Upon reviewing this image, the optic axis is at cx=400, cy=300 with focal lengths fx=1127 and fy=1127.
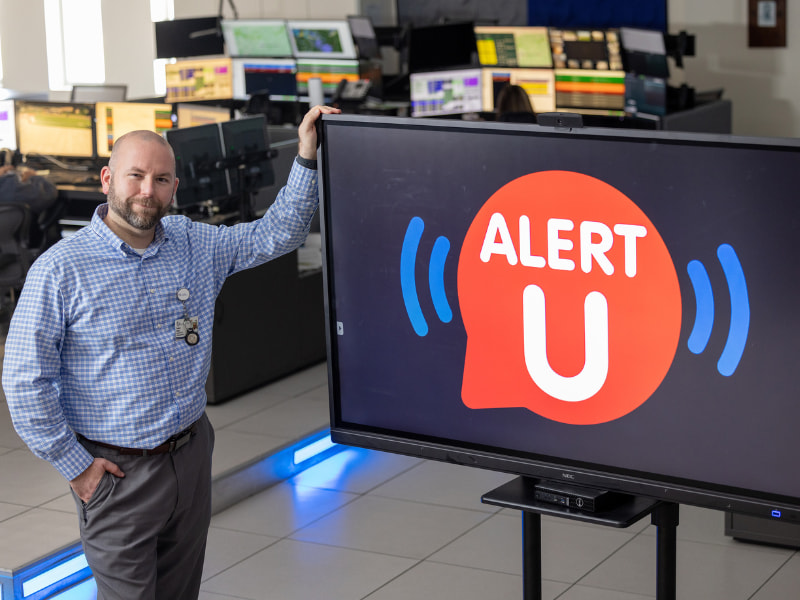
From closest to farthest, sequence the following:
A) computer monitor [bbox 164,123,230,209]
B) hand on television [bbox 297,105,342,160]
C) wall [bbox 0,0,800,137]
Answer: hand on television [bbox 297,105,342,160]
computer monitor [bbox 164,123,230,209]
wall [bbox 0,0,800,137]

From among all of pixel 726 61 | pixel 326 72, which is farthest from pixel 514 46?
pixel 726 61

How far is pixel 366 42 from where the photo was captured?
9.28 meters

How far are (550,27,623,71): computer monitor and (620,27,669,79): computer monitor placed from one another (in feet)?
0.24

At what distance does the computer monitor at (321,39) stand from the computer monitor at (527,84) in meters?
1.09

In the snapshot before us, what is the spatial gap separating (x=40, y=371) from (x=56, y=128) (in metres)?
5.22

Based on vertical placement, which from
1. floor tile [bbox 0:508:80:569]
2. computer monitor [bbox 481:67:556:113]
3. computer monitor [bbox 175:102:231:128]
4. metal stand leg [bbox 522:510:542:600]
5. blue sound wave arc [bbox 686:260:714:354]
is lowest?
floor tile [bbox 0:508:80:569]

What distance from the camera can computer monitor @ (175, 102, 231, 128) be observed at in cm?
633

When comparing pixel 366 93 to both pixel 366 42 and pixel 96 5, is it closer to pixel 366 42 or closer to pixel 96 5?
pixel 366 42

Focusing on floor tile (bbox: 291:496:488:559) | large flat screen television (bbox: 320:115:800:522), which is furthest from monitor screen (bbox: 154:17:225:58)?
large flat screen television (bbox: 320:115:800:522)

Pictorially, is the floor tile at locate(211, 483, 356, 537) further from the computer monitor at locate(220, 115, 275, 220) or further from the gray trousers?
the computer monitor at locate(220, 115, 275, 220)

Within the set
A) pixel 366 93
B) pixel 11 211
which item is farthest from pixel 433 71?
pixel 11 211

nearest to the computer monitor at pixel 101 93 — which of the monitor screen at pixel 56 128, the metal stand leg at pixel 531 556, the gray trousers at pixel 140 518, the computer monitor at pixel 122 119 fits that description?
the monitor screen at pixel 56 128

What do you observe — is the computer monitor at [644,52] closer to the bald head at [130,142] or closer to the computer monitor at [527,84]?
the computer monitor at [527,84]

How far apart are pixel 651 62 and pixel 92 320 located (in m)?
6.03
